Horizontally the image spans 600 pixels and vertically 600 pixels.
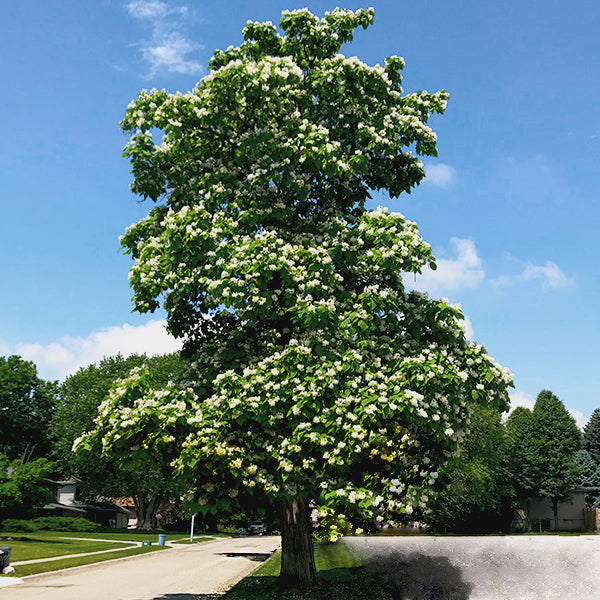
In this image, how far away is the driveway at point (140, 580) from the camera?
71.1ft

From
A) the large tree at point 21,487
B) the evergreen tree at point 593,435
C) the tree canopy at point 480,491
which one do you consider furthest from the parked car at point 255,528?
the evergreen tree at point 593,435

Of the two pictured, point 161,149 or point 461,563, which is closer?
point 161,149

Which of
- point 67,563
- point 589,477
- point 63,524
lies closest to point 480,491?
point 589,477

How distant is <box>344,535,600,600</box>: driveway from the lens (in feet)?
74.4

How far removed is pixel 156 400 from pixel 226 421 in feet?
7.30

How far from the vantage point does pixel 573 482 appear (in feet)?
239

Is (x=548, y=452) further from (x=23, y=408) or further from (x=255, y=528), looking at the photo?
(x=23, y=408)

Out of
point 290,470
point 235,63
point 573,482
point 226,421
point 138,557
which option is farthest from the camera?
point 573,482

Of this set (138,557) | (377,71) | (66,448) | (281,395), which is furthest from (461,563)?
(66,448)

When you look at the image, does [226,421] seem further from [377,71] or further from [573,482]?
[573,482]

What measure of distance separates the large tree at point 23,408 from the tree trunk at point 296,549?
213ft

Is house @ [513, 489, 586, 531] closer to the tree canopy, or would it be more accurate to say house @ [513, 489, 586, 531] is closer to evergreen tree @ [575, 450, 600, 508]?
evergreen tree @ [575, 450, 600, 508]

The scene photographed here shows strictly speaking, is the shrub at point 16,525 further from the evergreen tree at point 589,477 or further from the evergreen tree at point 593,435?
the evergreen tree at point 593,435

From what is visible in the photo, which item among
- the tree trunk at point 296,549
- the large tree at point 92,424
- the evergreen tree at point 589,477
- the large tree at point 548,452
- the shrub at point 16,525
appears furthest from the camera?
the evergreen tree at point 589,477
